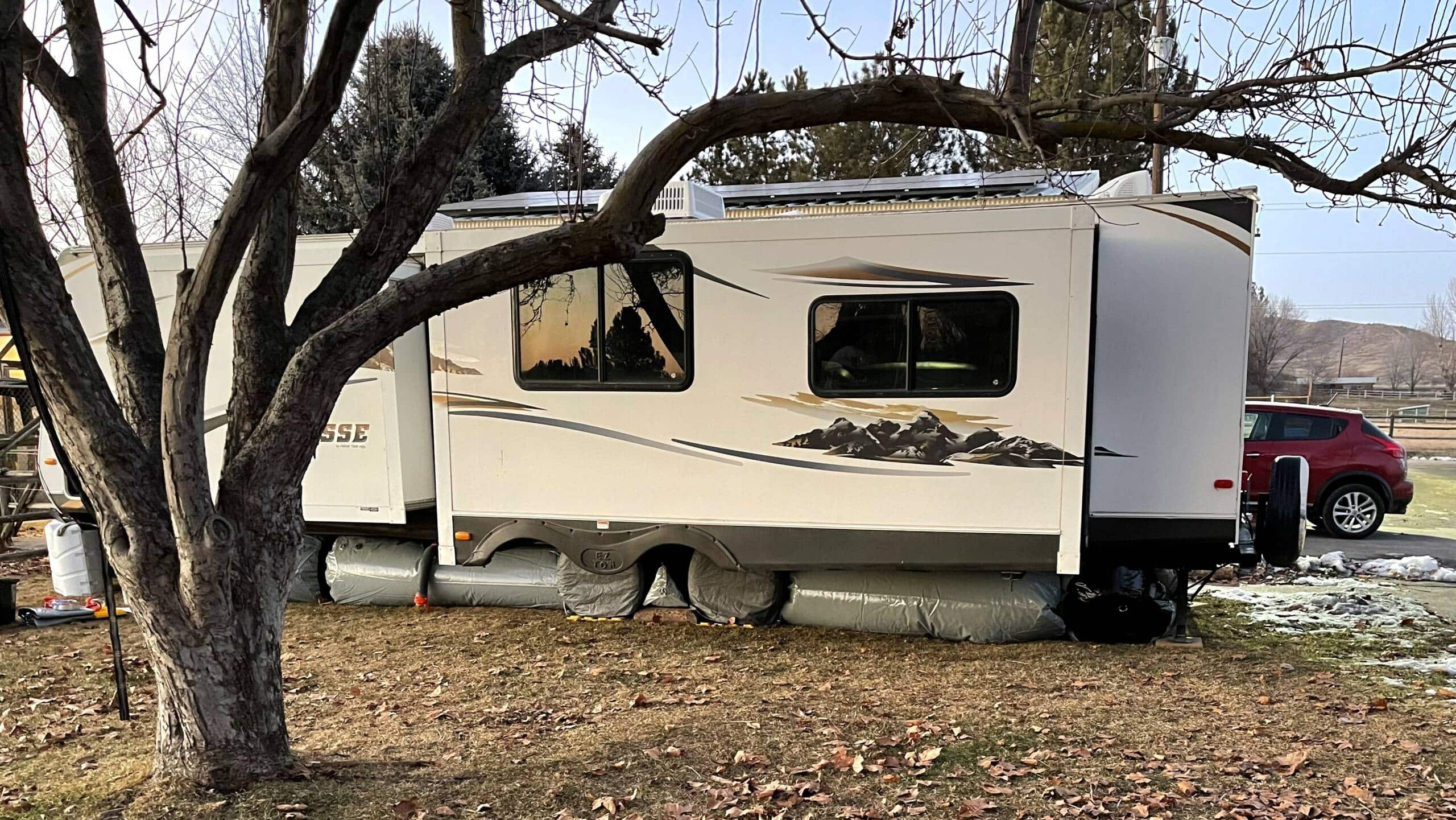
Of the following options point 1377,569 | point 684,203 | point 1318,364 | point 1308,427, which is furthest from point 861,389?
point 1318,364

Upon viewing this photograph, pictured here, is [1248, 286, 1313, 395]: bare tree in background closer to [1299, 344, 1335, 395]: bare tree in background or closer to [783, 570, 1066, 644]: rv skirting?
[1299, 344, 1335, 395]: bare tree in background

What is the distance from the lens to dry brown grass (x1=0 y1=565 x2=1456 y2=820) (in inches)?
140

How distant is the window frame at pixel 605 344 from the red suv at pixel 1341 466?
754 centimetres

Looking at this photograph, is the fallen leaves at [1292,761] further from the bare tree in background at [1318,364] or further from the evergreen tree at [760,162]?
the bare tree in background at [1318,364]

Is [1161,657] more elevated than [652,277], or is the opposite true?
[652,277]

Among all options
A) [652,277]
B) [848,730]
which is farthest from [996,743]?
[652,277]

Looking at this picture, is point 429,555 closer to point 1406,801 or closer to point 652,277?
point 652,277

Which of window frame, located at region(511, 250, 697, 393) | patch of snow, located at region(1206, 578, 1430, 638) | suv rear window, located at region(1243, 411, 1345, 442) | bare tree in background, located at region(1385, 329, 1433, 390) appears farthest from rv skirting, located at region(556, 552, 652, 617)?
bare tree in background, located at region(1385, 329, 1433, 390)

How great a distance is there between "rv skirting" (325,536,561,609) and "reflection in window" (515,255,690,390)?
1.55m

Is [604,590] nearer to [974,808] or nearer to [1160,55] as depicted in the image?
[974,808]

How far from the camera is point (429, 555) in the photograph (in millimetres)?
6938

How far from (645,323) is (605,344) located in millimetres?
316

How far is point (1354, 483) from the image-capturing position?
10.3m

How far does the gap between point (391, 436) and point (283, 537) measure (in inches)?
117
